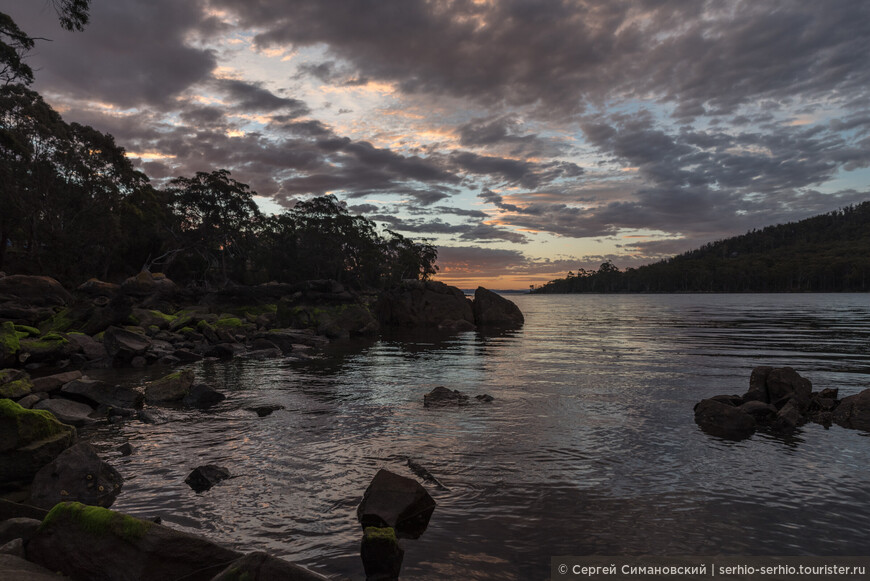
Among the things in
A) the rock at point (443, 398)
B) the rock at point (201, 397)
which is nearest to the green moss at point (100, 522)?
the rock at point (201, 397)

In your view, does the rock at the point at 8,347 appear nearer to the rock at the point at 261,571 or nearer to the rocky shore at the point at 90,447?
the rocky shore at the point at 90,447

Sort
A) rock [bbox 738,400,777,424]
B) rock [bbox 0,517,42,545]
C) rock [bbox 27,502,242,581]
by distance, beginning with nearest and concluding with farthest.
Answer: rock [bbox 27,502,242,581] → rock [bbox 0,517,42,545] → rock [bbox 738,400,777,424]

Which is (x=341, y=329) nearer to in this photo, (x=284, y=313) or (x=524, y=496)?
(x=284, y=313)

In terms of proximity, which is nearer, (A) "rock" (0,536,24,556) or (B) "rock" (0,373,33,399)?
(A) "rock" (0,536,24,556)

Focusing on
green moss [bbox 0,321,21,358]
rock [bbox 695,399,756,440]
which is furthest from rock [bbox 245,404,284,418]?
green moss [bbox 0,321,21,358]

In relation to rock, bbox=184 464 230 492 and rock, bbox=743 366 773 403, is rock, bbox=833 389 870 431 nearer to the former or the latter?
rock, bbox=743 366 773 403

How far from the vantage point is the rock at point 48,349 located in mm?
22391

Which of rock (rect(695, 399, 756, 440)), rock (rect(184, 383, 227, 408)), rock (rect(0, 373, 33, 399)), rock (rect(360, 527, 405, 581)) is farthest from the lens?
rock (rect(184, 383, 227, 408))

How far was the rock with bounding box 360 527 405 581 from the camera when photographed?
18.7 feet

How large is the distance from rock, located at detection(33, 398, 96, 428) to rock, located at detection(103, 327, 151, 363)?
1159 cm

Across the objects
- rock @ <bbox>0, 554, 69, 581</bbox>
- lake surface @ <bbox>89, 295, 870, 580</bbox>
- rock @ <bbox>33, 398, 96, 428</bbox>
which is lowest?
lake surface @ <bbox>89, 295, 870, 580</bbox>

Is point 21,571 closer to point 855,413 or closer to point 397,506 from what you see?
point 397,506

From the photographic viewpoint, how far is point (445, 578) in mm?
5676

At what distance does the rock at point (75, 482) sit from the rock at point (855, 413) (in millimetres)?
18111
